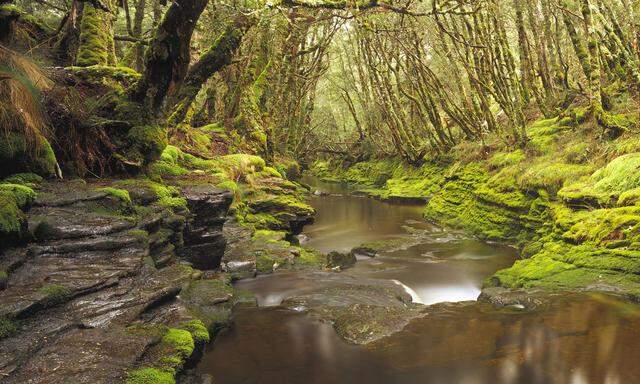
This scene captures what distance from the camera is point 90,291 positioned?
4285mm

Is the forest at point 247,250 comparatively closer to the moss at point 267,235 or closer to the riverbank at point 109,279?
the riverbank at point 109,279

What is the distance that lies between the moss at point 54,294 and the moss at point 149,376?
3.64ft

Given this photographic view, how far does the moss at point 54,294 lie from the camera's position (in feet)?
12.7

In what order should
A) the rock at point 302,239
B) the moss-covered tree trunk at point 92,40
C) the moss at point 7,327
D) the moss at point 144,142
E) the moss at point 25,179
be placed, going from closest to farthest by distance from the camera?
1. the moss at point 7,327
2. the moss at point 25,179
3. the moss at point 144,142
4. the moss-covered tree trunk at point 92,40
5. the rock at point 302,239

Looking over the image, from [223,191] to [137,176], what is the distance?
1596mm

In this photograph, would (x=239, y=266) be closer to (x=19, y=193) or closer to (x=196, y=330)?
(x=196, y=330)

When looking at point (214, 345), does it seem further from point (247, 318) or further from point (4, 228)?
point (4, 228)

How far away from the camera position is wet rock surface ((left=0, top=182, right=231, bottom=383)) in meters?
3.43

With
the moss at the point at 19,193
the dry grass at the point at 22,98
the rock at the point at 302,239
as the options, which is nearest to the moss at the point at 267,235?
the rock at the point at 302,239

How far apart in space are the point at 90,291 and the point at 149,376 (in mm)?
1260

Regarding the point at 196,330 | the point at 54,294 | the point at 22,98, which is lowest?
the point at 196,330

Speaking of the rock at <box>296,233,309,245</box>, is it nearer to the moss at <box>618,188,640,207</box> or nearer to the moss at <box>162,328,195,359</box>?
the moss at <box>618,188,640,207</box>

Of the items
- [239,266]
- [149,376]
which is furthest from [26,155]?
[239,266]

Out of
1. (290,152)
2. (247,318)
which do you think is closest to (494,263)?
(247,318)
